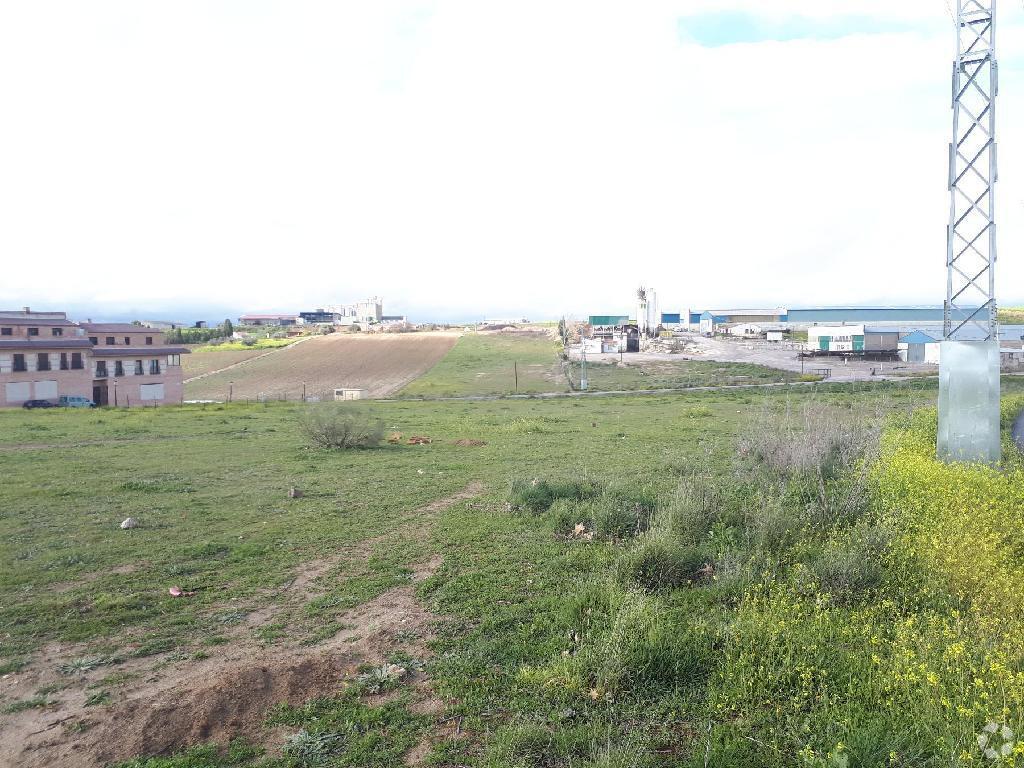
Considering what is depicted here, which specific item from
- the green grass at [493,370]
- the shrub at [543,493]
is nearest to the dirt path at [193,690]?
the shrub at [543,493]

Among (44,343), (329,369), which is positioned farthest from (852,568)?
(329,369)

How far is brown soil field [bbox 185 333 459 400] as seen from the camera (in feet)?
200

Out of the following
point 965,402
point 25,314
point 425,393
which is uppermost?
point 25,314

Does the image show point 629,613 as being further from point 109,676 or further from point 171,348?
point 171,348

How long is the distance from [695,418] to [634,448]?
8968mm

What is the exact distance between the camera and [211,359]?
3305 inches

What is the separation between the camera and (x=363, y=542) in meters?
10.5

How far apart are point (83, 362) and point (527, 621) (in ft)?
165

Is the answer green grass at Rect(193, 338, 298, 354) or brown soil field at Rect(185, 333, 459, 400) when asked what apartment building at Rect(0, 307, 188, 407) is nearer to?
brown soil field at Rect(185, 333, 459, 400)

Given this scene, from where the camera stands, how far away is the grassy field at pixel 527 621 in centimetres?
498

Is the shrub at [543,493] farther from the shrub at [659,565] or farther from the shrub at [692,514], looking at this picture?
the shrub at [659,565]

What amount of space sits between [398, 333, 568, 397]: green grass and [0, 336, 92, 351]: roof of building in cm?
2213

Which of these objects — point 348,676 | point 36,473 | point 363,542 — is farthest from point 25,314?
point 348,676

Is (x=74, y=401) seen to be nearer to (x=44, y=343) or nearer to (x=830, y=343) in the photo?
(x=44, y=343)
